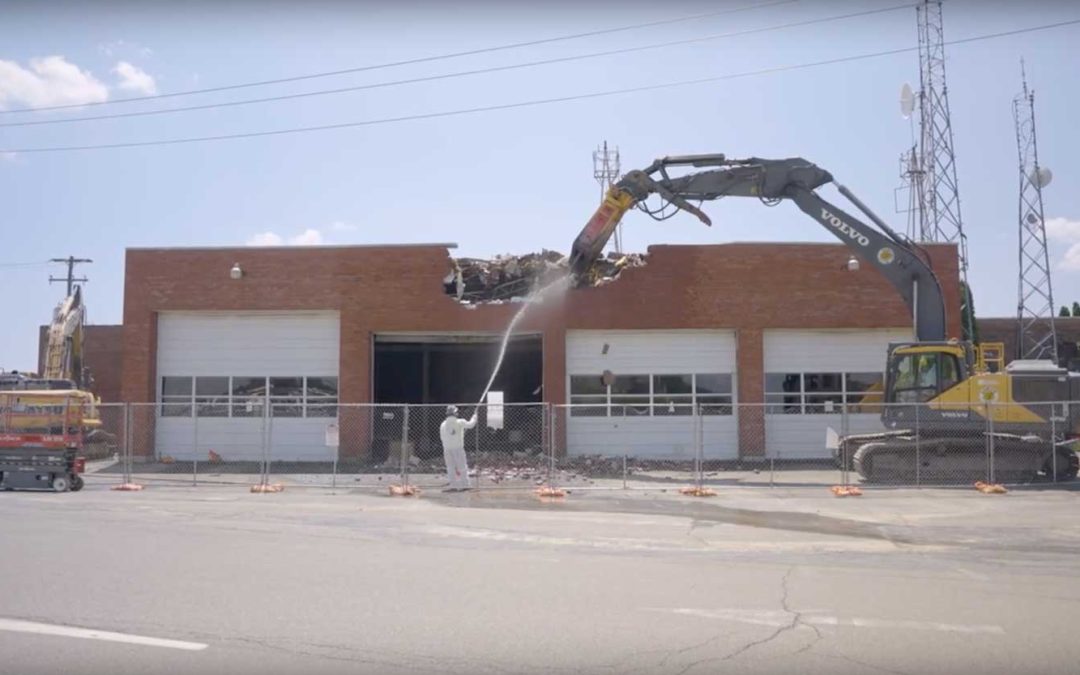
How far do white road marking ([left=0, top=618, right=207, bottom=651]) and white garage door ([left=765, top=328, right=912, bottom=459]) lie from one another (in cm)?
2171

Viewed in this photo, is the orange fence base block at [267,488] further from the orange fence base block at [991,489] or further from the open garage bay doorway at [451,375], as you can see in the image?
the orange fence base block at [991,489]

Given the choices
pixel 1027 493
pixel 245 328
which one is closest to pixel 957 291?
pixel 1027 493

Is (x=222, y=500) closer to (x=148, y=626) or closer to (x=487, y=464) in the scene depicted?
(x=487, y=464)

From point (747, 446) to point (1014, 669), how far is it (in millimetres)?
20268

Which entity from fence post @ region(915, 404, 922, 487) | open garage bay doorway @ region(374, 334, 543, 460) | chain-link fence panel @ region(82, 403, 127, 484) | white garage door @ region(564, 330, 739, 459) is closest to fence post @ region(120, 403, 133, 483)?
chain-link fence panel @ region(82, 403, 127, 484)

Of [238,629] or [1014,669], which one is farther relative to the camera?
[238,629]

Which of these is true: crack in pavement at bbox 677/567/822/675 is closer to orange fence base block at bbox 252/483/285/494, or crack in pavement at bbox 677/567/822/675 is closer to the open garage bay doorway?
orange fence base block at bbox 252/483/285/494

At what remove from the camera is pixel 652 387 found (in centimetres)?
2778

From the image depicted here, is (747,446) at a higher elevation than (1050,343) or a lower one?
lower

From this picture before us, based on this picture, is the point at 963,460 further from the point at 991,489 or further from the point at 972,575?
the point at 972,575

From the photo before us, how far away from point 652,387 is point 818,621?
19.2 m

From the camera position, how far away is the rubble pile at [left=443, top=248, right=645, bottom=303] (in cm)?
2788

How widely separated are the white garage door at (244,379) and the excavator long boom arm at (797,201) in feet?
29.8

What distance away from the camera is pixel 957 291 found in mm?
28094
